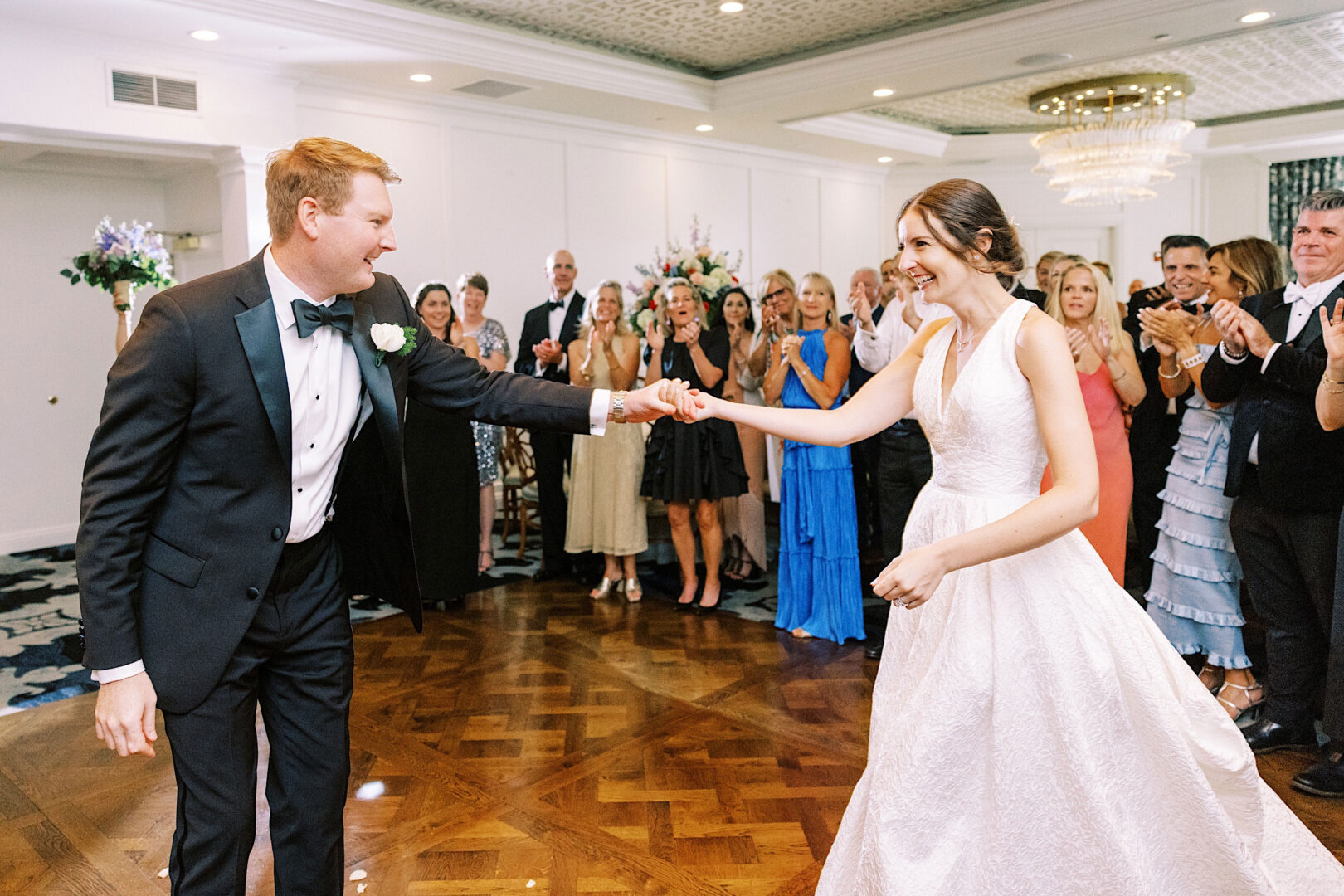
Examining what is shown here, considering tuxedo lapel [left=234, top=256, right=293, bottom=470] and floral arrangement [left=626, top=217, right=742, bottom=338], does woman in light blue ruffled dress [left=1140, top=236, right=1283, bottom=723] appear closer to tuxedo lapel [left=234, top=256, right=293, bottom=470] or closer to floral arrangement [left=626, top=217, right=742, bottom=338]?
floral arrangement [left=626, top=217, right=742, bottom=338]

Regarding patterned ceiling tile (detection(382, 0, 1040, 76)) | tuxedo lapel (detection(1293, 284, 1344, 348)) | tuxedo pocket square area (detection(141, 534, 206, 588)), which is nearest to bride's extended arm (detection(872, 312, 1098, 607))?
tuxedo pocket square area (detection(141, 534, 206, 588))

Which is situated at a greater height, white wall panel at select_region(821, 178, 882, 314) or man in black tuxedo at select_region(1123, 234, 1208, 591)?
white wall panel at select_region(821, 178, 882, 314)

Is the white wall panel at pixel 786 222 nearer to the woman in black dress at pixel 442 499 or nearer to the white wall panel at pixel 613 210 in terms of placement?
the white wall panel at pixel 613 210

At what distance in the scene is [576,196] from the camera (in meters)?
8.45

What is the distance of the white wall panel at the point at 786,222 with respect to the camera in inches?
402

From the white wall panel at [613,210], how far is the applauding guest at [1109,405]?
498cm

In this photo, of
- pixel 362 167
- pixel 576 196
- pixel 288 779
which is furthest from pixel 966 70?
pixel 288 779

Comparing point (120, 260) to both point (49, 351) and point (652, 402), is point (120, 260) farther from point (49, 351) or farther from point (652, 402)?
point (652, 402)

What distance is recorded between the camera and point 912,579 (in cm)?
172

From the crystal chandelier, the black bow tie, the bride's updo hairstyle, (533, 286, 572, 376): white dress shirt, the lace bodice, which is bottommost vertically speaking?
the lace bodice

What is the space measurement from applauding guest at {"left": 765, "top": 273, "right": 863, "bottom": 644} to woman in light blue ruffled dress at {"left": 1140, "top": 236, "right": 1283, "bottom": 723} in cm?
134

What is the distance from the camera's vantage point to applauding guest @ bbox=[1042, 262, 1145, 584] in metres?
3.93

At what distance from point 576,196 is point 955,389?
6804 mm

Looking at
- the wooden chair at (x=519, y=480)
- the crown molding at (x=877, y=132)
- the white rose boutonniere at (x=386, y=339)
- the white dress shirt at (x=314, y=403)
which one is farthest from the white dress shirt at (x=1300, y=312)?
the crown molding at (x=877, y=132)
